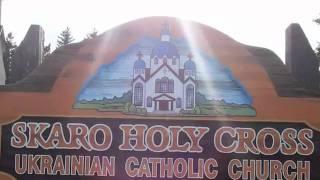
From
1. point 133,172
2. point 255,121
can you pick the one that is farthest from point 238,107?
point 133,172

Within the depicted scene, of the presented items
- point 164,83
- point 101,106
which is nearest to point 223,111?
point 164,83

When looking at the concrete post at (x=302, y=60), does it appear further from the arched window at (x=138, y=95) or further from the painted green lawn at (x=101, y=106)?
the painted green lawn at (x=101, y=106)

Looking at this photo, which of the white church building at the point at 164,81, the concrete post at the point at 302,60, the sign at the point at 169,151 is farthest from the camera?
the concrete post at the point at 302,60

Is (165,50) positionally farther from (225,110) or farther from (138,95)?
(225,110)

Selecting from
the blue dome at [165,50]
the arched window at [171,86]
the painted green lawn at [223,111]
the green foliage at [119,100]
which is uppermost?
the blue dome at [165,50]

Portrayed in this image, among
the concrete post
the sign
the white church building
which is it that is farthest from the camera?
the concrete post

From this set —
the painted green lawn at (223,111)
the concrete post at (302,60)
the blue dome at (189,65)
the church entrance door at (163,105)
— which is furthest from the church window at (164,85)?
the concrete post at (302,60)

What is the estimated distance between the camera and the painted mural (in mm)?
7402

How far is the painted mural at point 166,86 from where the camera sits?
740 centimetres

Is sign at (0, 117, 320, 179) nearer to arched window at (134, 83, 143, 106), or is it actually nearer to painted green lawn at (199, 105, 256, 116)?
painted green lawn at (199, 105, 256, 116)

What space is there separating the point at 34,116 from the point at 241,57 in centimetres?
275

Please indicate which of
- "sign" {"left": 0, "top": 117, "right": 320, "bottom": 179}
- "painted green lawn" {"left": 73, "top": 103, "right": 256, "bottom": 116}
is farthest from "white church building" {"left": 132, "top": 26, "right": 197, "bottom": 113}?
"sign" {"left": 0, "top": 117, "right": 320, "bottom": 179}

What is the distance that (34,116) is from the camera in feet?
24.6

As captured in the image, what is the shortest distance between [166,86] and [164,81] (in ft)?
0.23
